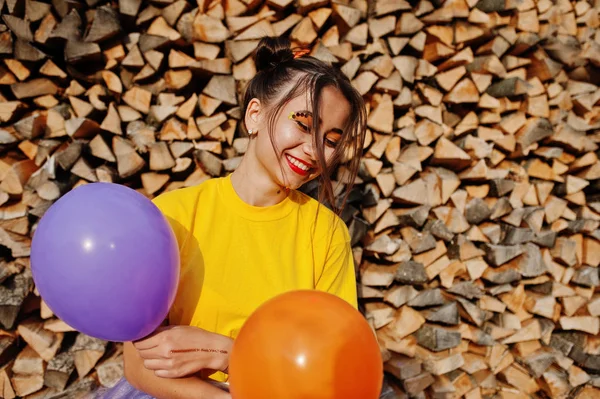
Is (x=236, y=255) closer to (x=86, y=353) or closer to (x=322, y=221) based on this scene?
(x=322, y=221)

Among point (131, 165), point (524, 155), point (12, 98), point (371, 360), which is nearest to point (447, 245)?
point (524, 155)

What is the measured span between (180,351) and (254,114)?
23.1 inches

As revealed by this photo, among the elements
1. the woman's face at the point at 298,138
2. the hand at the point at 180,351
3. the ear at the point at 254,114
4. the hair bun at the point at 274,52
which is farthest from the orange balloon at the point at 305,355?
the hair bun at the point at 274,52

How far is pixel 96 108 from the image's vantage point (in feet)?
4.88

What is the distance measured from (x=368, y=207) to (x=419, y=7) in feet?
2.89

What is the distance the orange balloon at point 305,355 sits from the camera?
2.06 feet

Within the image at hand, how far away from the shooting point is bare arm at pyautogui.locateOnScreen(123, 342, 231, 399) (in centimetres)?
80

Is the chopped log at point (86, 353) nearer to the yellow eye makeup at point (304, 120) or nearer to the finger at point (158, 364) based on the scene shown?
the finger at point (158, 364)

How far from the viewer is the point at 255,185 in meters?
0.99

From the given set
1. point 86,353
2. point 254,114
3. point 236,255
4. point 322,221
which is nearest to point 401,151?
point 322,221

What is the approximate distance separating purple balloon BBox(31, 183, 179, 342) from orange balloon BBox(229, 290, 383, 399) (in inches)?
8.0

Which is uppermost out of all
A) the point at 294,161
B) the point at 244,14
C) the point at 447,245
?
the point at 244,14

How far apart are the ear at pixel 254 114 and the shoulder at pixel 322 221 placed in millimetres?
225

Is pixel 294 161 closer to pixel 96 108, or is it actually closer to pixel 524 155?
pixel 96 108
